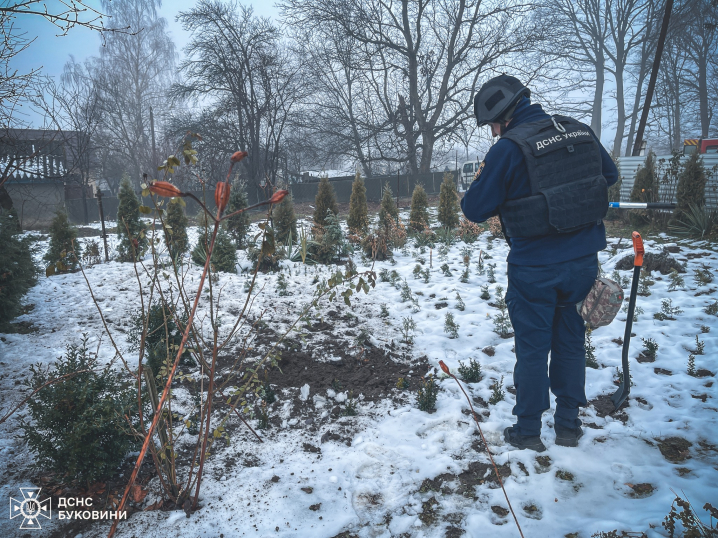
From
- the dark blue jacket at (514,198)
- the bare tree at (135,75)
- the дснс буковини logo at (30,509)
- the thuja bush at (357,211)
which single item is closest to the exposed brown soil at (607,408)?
the dark blue jacket at (514,198)

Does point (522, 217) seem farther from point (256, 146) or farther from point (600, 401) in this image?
point (256, 146)

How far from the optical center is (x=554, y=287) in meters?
2.13

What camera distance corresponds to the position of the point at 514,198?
2191 mm

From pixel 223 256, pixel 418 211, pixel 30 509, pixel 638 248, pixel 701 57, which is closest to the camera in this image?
pixel 30 509

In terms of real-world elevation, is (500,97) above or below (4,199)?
above

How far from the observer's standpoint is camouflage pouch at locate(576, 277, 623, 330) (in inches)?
86.0

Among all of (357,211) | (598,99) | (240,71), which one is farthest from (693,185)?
(598,99)

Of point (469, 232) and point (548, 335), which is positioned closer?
point (548, 335)

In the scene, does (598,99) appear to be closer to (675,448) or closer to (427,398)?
(675,448)

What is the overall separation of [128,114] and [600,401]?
1312 inches

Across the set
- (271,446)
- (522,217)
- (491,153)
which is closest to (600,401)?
(522,217)

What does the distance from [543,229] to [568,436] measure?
1221 mm

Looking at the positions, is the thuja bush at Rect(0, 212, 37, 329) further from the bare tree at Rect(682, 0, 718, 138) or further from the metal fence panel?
the bare tree at Rect(682, 0, 718, 138)

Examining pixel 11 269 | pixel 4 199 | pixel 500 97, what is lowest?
pixel 11 269
